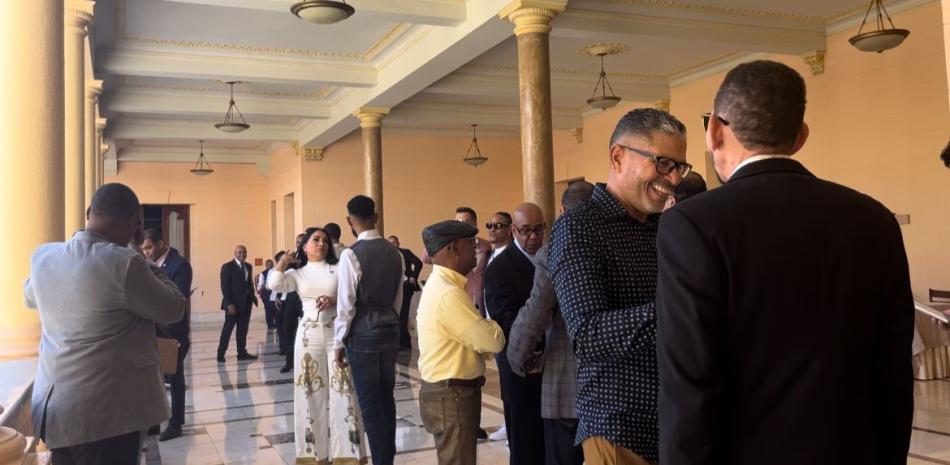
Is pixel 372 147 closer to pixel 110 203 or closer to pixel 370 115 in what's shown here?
pixel 370 115

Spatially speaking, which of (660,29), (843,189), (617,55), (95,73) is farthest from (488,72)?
(843,189)

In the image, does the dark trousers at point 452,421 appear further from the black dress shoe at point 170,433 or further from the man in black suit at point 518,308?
the black dress shoe at point 170,433

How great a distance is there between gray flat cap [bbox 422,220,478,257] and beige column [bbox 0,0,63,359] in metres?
2.16

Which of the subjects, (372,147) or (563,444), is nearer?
(563,444)

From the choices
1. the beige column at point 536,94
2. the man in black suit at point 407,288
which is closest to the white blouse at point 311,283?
the beige column at point 536,94

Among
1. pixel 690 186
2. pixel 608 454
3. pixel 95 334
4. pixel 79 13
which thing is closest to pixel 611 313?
pixel 608 454

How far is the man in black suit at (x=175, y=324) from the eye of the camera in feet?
20.4

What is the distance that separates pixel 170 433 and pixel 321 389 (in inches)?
82.8

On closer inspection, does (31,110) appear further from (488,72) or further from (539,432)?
(488,72)

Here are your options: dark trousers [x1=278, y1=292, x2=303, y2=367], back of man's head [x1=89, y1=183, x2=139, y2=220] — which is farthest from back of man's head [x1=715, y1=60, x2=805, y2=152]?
dark trousers [x1=278, y1=292, x2=303, y2=367]

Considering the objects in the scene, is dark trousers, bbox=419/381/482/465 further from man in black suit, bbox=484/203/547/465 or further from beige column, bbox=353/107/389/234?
beige column, bbox=353/107/389/234

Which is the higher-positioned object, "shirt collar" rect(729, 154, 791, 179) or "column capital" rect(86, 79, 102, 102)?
"column capital" rect(86, 79, 102, 102)

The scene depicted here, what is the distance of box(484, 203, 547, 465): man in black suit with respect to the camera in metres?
3.64

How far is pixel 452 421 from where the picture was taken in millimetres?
3268
